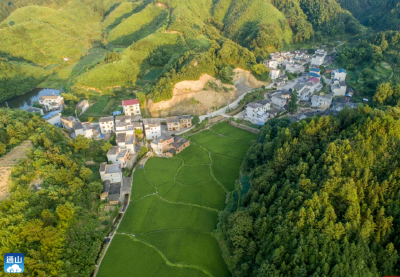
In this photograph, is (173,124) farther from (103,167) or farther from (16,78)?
(16,78)

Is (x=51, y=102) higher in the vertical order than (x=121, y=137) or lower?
higher

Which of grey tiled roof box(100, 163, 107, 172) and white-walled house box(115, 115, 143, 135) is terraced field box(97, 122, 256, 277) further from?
white-walled house box(115, 115, 143, 135)

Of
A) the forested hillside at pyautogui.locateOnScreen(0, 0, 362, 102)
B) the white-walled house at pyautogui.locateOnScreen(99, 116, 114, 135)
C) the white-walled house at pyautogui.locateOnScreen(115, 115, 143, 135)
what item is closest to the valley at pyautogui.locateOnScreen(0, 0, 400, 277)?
the white-walled house at pyautogui.locateOnScreen(99, 116, 114, 135)

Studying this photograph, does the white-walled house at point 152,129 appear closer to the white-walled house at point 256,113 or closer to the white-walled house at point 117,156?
the white-walled house at point 117,156

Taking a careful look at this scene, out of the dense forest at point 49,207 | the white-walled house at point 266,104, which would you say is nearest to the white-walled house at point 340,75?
the white-walled house at point 266,104

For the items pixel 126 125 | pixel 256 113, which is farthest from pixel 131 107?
pixel 256 113

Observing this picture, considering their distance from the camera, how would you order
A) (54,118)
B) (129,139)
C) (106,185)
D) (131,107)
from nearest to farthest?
(106,185), (129,139), (54,118), (131,107)

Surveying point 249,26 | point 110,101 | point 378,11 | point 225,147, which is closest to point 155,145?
point 225,147
